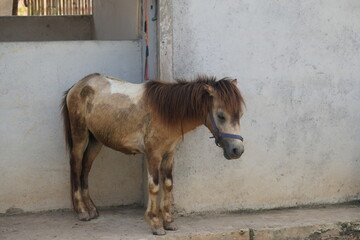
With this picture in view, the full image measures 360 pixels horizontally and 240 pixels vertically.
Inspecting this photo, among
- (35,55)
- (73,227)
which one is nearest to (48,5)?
(35,55)

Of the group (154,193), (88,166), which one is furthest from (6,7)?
(154,193)

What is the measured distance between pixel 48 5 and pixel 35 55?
9.90 meters

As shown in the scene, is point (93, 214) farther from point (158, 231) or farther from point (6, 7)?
point (6, 7)

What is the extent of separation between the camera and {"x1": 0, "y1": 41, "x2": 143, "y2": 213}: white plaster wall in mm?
5656

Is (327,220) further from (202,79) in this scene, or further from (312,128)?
(202,79)

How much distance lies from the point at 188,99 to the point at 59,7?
11.0 m

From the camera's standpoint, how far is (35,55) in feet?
18.7

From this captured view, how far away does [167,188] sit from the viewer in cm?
517

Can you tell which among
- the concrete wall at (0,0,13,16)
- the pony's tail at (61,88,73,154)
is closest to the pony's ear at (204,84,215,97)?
the pony's tail at (61,88,73,154)

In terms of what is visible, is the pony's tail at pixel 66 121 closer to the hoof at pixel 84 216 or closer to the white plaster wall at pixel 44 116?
the white plaster wall at pixel 44 116

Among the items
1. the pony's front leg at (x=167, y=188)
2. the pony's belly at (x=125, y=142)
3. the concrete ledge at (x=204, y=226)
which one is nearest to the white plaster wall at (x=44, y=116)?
the concrete ledge at (x=204, y=226)

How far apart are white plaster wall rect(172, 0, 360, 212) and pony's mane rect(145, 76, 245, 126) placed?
1.71 feet

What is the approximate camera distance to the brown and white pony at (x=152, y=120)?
4766mm

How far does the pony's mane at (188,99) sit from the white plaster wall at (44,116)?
3.34 feet
